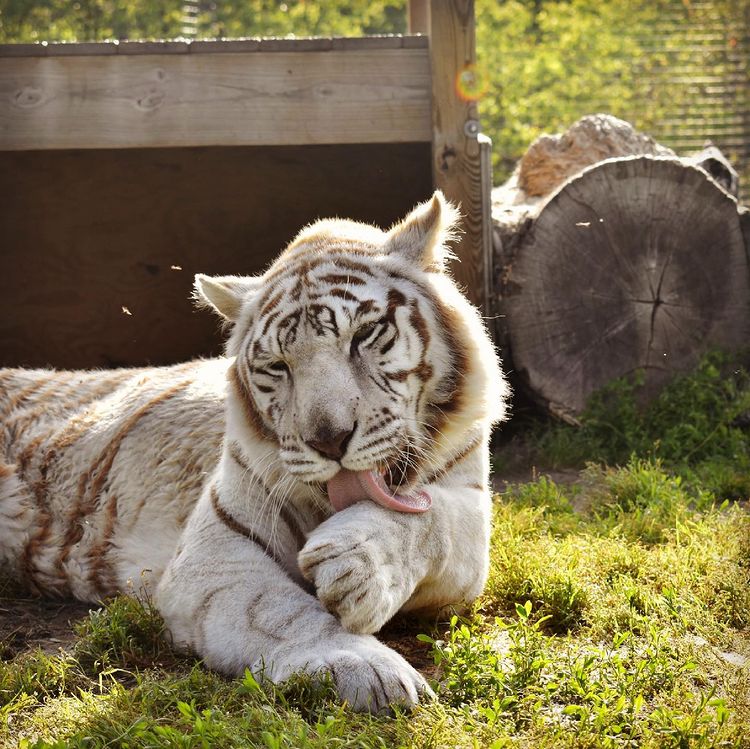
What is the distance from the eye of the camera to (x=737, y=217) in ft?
17.9

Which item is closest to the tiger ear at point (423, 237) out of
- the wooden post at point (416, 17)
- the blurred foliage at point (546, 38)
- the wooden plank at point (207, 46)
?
the wooden plank at point (207, 46)

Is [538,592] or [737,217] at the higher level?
[737,217]

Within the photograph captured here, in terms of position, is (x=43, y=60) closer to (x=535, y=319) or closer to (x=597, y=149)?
(x=535, y=319)

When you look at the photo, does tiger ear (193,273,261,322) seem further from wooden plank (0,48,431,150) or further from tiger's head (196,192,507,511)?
wooden plank (0,48,431,150)

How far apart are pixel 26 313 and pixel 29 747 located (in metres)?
4.60

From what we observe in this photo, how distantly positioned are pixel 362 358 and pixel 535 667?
3.10 feet

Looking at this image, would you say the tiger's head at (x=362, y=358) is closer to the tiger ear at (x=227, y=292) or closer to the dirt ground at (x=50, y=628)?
the tiger ear at (x=227, y=292)

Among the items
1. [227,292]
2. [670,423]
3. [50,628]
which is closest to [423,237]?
[227,292]

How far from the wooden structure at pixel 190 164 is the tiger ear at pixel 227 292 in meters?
2.08

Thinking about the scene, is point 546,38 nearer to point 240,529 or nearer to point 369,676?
point 240,529

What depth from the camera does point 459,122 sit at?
4.98 meters

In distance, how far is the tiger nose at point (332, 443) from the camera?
2.58 metres

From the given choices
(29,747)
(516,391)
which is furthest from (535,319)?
(29,747)

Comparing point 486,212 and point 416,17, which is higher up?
point 416,17
